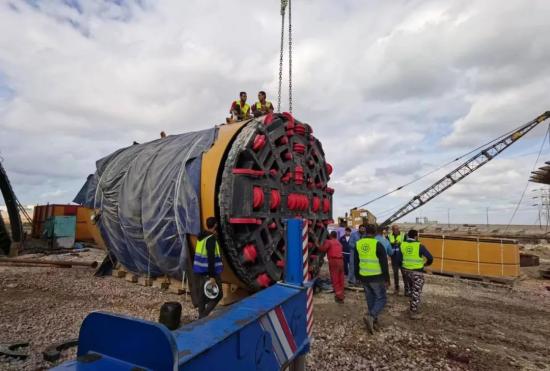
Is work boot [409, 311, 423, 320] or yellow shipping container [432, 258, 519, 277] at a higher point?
yellow shipping container [432, 258, 519, 277]

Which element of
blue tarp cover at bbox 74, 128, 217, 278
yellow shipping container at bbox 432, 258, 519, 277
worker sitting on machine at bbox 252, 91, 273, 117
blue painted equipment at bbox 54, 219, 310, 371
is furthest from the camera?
yellow shipping container at bbox 432, 258, 519, 277

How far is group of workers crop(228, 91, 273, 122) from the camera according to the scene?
879cm

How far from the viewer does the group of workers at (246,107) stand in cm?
Answer: 879

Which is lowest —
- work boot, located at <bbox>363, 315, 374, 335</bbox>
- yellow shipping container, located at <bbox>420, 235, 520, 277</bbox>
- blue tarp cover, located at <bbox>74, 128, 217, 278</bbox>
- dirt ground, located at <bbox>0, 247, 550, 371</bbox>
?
dirt ground, located at <bbox>0, 247, 550, 371</bbox>

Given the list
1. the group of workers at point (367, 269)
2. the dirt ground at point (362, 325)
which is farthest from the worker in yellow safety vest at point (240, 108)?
the dirt ground at point (362, 325)

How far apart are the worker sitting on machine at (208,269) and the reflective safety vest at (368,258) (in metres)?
2.47

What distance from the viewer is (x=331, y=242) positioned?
8.20 metres

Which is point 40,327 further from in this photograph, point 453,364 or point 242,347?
point 453,364

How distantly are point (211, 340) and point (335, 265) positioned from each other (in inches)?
253

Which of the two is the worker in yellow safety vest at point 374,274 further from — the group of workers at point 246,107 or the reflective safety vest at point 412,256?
the group of workers at point 246,107

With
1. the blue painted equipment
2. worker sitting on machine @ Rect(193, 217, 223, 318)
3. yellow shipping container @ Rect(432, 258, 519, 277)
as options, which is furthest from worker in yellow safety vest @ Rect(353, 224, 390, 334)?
yellow shipping container @ Rect(432, 258, 519, 277)

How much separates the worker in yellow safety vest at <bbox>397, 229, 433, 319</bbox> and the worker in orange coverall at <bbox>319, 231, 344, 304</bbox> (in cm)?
141

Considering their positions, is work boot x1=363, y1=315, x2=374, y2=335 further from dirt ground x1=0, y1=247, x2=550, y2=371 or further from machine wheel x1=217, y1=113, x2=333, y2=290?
machine wheel x1=217, y1=113, x2=333, y2=290

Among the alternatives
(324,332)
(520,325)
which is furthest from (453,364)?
(520,325)
